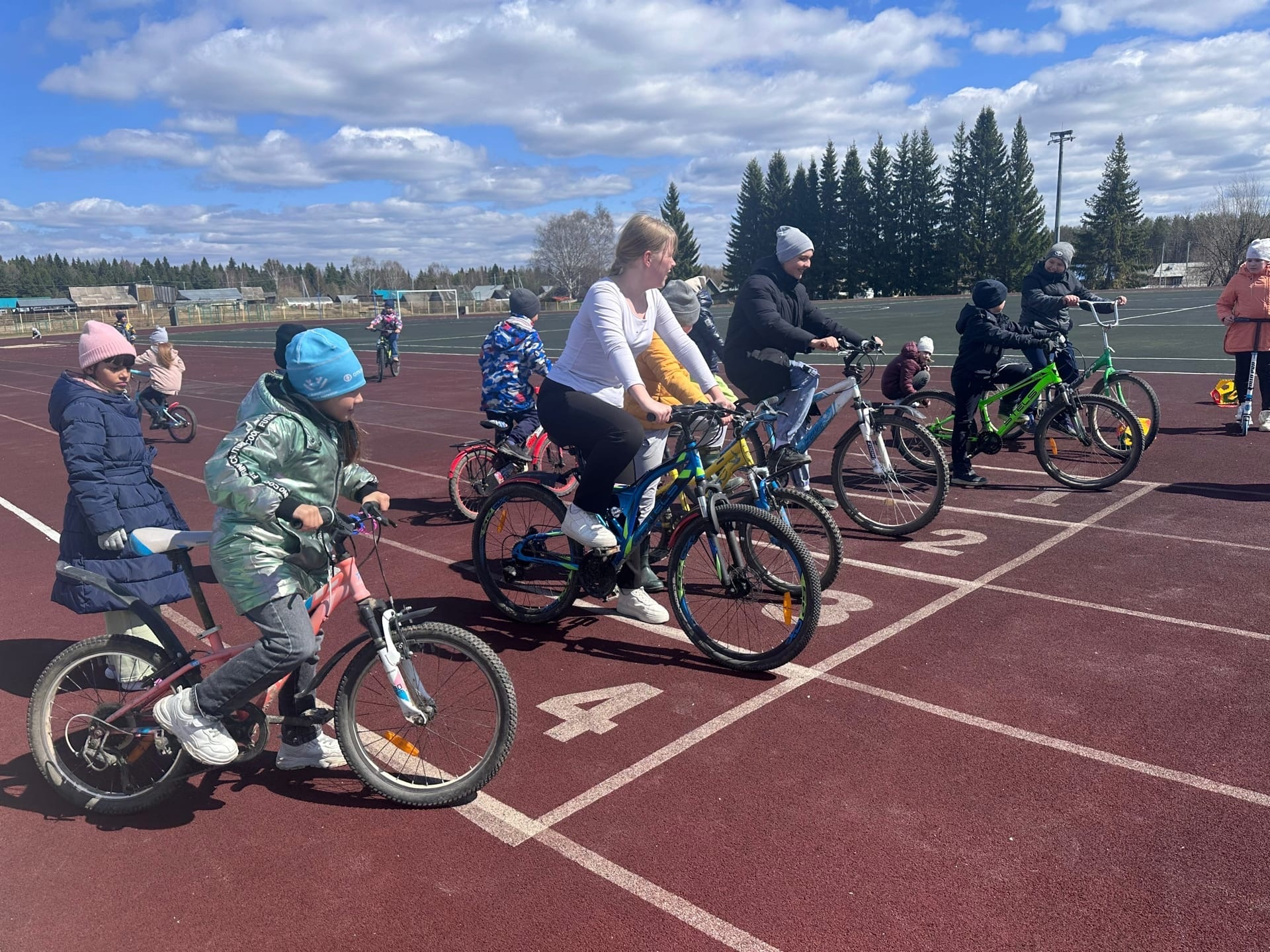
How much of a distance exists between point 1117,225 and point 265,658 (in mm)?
92948

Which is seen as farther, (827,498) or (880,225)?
(880,225)

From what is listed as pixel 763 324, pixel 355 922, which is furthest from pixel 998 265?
pixel 355 922

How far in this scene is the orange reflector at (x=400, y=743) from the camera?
140 inches

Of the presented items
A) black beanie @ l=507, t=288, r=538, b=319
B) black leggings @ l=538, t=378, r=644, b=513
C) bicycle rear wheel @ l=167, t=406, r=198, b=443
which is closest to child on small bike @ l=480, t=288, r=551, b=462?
black beanie @ l=507, t=288, r=538, b=319

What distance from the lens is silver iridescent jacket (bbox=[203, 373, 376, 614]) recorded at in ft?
9.59

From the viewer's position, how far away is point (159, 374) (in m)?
12.5

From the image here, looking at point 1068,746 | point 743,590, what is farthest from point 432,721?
point 1068,746

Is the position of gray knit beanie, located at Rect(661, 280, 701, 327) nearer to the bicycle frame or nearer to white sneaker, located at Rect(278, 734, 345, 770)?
the bicycle frame

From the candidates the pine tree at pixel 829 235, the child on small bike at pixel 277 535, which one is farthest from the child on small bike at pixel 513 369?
the pine tree at pixel 829 235

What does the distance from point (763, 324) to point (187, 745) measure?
15.5 feet

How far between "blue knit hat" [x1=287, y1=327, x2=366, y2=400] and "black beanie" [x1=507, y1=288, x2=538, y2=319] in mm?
4153

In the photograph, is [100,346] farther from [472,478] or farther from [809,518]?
[472,478]

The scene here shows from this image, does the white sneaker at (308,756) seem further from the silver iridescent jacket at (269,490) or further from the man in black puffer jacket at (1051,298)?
the man in black puffer jacket at (1051,298)

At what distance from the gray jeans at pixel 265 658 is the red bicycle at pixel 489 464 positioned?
435 centimetres
